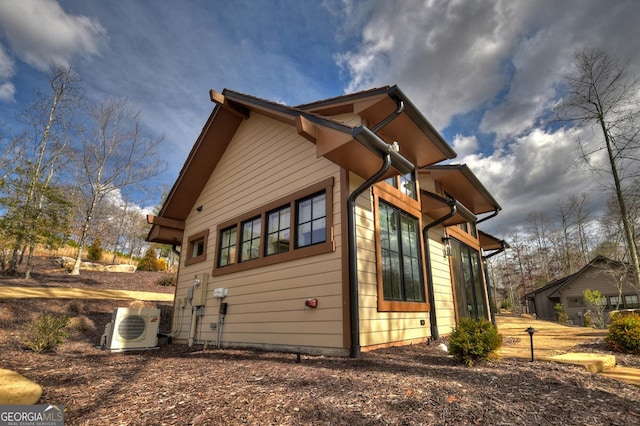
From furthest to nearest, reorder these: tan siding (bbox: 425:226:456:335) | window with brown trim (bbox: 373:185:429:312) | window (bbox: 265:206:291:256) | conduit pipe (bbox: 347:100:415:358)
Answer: tan siding (bbox: 425:226:456:335) → window (bbox: 265:206:291:256) → window with brown trim (bbox: 373:185:429:312) → conduit pipe (bbox: 347:100:415:358)

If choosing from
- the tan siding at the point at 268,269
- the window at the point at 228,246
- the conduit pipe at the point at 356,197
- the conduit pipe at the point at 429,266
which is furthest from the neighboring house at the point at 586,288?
the window at the point at 228,246

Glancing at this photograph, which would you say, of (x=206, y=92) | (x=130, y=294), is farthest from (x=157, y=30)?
(x=130, y=294)

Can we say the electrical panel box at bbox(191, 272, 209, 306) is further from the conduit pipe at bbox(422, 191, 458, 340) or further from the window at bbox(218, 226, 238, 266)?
the conduit pipe at bbox(422, 191, 458, 340)

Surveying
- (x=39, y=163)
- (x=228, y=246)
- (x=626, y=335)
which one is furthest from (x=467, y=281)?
(x=39, y=163)

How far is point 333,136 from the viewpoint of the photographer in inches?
189

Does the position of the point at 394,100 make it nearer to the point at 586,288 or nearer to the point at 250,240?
the point at 250,240

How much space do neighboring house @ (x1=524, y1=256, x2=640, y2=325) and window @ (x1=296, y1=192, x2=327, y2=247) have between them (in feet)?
72.3

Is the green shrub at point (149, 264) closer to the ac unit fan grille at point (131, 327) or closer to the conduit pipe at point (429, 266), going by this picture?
the ac unit fan grille at point (131, 327)

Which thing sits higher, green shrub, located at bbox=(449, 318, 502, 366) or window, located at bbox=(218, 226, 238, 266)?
window, located at bbox=(218, 226, 238, 266)

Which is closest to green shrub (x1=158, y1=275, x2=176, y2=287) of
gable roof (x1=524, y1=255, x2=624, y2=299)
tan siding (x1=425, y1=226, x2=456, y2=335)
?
tan siding (x1=425, y1=226, x2=456, y2=335)

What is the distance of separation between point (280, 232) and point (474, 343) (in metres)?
4.08

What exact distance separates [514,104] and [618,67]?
13.0ft

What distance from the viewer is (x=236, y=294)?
280 inches

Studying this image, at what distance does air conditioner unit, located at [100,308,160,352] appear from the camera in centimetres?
689
